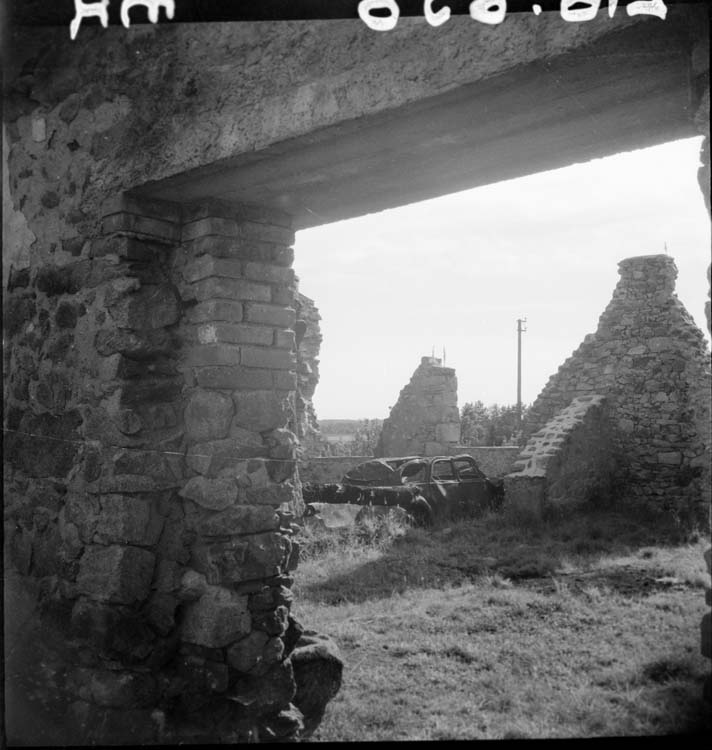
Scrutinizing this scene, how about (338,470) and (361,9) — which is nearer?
Answer: (361,9)

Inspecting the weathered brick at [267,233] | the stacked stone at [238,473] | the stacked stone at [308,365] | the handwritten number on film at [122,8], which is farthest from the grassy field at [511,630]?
the stacked stone at [308,365]

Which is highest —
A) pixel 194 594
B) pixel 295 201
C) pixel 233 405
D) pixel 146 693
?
pixel 295 201

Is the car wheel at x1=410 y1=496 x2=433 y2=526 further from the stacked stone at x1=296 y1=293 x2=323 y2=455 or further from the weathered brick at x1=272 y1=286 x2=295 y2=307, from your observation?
the weathered brick at x1=272 y1=286 x2=295 y2=307

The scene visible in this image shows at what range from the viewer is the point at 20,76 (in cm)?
388

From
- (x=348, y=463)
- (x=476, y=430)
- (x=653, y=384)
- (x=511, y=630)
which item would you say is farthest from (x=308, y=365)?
(x=511, y=630)

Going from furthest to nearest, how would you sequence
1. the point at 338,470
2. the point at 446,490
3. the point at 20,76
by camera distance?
1. the point at 338,470
2. the point at 446,490
3. the point at 20,76

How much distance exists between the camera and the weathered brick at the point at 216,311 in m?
3.52

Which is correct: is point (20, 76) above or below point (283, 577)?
above

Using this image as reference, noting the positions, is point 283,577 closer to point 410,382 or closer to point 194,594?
point 194,594

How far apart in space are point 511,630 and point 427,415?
10.5m

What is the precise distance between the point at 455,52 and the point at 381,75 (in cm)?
31

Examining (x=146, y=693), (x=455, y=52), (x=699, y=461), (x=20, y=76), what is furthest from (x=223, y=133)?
(x=699, y=461)

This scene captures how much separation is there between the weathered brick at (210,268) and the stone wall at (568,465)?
22.3ft

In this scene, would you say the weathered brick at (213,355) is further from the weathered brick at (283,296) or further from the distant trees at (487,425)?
the distant trees at (487,425)
